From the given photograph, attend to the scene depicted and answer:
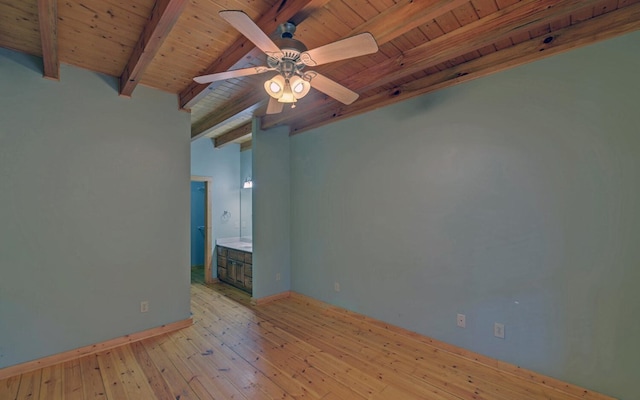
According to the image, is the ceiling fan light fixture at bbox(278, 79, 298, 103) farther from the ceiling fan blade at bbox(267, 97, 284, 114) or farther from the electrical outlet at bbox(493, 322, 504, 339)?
the electrical outlet at bbox(493, 322, 504, 339)

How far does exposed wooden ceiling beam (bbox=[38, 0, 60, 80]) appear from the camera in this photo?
1723 mm

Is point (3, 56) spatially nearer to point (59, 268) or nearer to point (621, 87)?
point (59, 268)

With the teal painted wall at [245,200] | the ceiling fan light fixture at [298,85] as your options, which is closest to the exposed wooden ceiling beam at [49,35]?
the ceiling fan light fixture at [298,85]

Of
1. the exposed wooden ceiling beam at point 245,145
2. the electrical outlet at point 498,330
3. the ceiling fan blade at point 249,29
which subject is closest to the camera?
the ceiling fan blade at point 249,29

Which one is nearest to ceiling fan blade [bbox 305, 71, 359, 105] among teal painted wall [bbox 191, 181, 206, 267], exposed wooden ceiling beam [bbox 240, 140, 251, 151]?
exposed wooden ceiling beam [bbox 240, 140, 251, 151]

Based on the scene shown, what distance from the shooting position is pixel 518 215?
7.78 ft

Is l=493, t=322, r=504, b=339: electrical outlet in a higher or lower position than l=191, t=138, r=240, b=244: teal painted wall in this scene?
lower

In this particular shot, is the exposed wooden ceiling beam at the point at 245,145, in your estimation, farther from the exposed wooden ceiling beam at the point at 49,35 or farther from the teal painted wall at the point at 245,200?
the exposed wooden ceiling beam at the point at 49,35

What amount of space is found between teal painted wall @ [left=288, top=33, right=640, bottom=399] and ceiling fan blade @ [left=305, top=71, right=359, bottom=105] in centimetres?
123

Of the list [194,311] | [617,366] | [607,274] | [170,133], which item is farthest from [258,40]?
Answer: [194,311]

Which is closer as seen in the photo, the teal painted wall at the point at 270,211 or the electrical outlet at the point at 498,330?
the electrical outlet at the point at 498,330

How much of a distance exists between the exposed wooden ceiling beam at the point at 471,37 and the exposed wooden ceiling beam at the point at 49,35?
2251 mm

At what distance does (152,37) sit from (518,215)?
127 inches

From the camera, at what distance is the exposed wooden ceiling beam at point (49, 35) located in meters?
1.72
